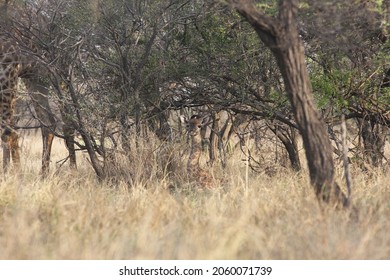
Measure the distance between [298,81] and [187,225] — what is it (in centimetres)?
156

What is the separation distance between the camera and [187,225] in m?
5.08

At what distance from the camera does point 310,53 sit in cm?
800

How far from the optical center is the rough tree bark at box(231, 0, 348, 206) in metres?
5.24

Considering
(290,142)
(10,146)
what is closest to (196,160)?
(290,142)

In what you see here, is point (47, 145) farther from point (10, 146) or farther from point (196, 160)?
point (196, 160)

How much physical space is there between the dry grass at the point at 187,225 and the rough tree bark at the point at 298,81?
23 cm

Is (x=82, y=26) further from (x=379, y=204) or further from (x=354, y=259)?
(x=354, y=259)

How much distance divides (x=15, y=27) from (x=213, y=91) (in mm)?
2797

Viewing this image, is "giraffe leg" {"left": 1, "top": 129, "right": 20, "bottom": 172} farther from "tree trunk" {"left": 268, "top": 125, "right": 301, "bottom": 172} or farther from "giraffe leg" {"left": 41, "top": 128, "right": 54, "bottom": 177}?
"tree trunk" {"left": 268, "top": 125, "right": 301, "bottom": 172}

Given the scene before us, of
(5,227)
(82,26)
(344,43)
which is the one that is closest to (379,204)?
(344,43)

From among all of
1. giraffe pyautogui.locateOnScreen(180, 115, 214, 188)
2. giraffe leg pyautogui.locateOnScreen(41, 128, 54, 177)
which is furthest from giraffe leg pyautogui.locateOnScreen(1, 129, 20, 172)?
giraffe pyautogui.locateOnScreen(180, 115, 214, 188)

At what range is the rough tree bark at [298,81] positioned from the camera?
17.2ft

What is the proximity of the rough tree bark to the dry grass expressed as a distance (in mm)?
233

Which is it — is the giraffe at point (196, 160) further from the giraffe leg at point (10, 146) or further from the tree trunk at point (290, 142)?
the giraffe leg at point (10, 146)
